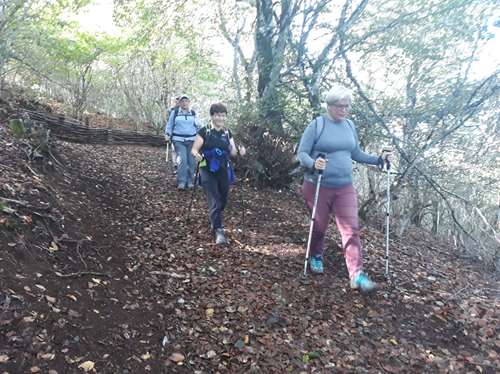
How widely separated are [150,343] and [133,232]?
2541 millimetres

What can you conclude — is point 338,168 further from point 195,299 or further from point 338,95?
point 195,299

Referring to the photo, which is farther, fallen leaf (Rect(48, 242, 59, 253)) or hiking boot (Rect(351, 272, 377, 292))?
hiking boot (Rect(351, 272, 377, 292))

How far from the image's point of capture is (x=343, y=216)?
176 inches

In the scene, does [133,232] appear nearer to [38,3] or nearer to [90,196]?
[90,196]

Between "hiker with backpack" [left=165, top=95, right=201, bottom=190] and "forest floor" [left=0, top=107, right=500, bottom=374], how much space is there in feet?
6.02

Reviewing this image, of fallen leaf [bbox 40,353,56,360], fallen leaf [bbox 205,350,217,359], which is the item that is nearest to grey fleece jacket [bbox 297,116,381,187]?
fallen leaf [bbox 205,350,217,359]

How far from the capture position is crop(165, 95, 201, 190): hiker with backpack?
8008 mm

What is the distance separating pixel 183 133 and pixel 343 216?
4.54 m

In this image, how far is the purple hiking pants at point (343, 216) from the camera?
438cm

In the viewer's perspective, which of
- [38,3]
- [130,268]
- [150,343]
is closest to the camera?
[150,343]

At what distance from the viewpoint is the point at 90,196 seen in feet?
20.7

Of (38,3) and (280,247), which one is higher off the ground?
(38,3)

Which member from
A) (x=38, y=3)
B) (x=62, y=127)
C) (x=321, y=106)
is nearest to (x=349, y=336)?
(x=321, y=106)

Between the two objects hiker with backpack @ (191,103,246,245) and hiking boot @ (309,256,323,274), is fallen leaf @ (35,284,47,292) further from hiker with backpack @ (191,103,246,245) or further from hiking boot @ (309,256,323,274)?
hiking boot @ (309,256,323,274)
